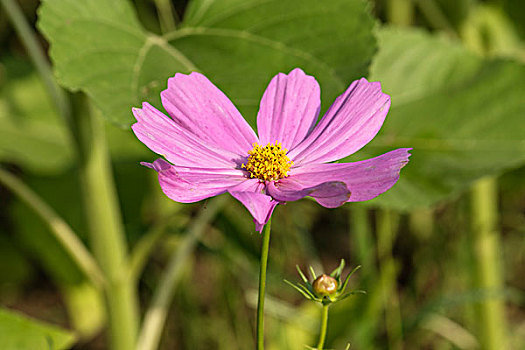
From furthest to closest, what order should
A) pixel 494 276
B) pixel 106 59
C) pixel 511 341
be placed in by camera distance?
pixel 511 341
pixel 494 276
pixel 106 59

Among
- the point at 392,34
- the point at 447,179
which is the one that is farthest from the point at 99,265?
the point at 392,34

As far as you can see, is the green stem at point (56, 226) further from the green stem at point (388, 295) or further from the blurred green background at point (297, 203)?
the green stem at point (388, 295)

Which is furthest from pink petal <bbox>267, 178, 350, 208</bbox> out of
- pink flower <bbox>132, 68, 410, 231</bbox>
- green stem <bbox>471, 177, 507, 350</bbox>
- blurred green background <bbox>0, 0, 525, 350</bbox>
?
green stem <bbox>471, 177, 507, 350</bbox>

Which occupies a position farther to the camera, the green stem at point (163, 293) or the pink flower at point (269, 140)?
the green stem at point (163, 293)

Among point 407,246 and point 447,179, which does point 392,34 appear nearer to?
point 447,179

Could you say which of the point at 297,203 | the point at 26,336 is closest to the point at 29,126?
the point at 297,203

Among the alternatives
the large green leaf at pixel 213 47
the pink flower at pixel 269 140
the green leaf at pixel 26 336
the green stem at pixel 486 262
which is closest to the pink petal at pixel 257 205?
the pink flower at pixel 269 140

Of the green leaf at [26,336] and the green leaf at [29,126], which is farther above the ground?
the green leaf at [29,126]
